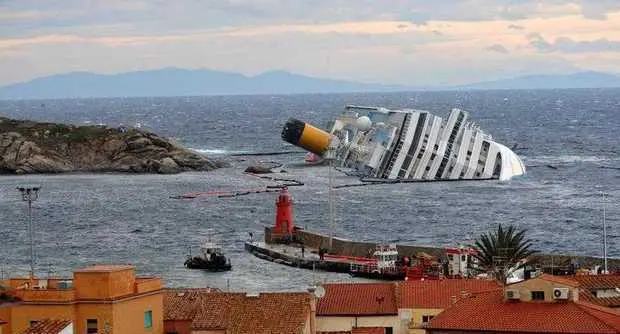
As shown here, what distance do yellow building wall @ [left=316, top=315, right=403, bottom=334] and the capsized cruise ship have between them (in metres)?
88.3

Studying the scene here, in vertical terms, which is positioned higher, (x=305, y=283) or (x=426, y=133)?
(x=426, y=133)

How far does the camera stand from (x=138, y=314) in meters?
34.1

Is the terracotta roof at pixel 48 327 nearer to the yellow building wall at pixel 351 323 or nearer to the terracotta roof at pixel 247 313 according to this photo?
A: the terracotta roof at pixel 247 313

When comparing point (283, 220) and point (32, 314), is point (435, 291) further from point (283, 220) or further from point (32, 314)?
point (283, 220)

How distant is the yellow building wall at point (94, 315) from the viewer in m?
32.6

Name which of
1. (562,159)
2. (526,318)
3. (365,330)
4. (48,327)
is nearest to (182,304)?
(365,330)

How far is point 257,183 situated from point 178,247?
48.7 meters

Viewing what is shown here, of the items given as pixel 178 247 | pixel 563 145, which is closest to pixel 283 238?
pixel 178 247

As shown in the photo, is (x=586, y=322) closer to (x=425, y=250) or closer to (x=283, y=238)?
(x=425, y=250)

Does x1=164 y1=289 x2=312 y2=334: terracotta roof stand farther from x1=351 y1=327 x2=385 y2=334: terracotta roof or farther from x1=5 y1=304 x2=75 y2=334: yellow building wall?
x1=5 y1=304 x2=75 y2=334: yellow building wall

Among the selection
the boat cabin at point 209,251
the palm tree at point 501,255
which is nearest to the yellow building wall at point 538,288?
the palm tree at point 501,255

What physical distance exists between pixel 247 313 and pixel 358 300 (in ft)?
23.4

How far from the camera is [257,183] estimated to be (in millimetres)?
133125

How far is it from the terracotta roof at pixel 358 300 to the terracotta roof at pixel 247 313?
377 centimetres
